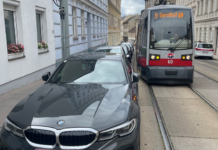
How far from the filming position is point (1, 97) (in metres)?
6.59

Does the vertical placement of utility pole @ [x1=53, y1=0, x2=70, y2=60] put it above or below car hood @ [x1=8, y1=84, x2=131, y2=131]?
above

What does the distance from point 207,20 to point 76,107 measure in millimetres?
33341

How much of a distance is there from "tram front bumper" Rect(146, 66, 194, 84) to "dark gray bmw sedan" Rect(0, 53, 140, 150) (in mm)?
4796

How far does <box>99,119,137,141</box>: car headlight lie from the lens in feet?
8.64

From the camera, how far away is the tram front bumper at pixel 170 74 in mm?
8367

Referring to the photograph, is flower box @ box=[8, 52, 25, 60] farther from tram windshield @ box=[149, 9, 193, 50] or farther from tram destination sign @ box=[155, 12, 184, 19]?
tram destination sign @ box=[155, 12, 184, 19]

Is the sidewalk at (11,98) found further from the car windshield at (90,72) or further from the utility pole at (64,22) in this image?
the utility pole at (64,22)

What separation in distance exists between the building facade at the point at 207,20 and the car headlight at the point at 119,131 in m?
29.3

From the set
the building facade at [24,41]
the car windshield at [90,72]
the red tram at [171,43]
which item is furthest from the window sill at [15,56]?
the red tram at [171,43]

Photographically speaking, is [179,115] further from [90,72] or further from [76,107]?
[76,107]

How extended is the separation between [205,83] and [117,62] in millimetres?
6150

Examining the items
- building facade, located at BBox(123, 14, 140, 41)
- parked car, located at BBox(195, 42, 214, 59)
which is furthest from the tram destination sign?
building facade, located at BBox(123, 14, 140, 41)

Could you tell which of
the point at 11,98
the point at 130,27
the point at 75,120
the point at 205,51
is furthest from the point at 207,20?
the point at 130,27

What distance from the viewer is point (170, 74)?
845cm
